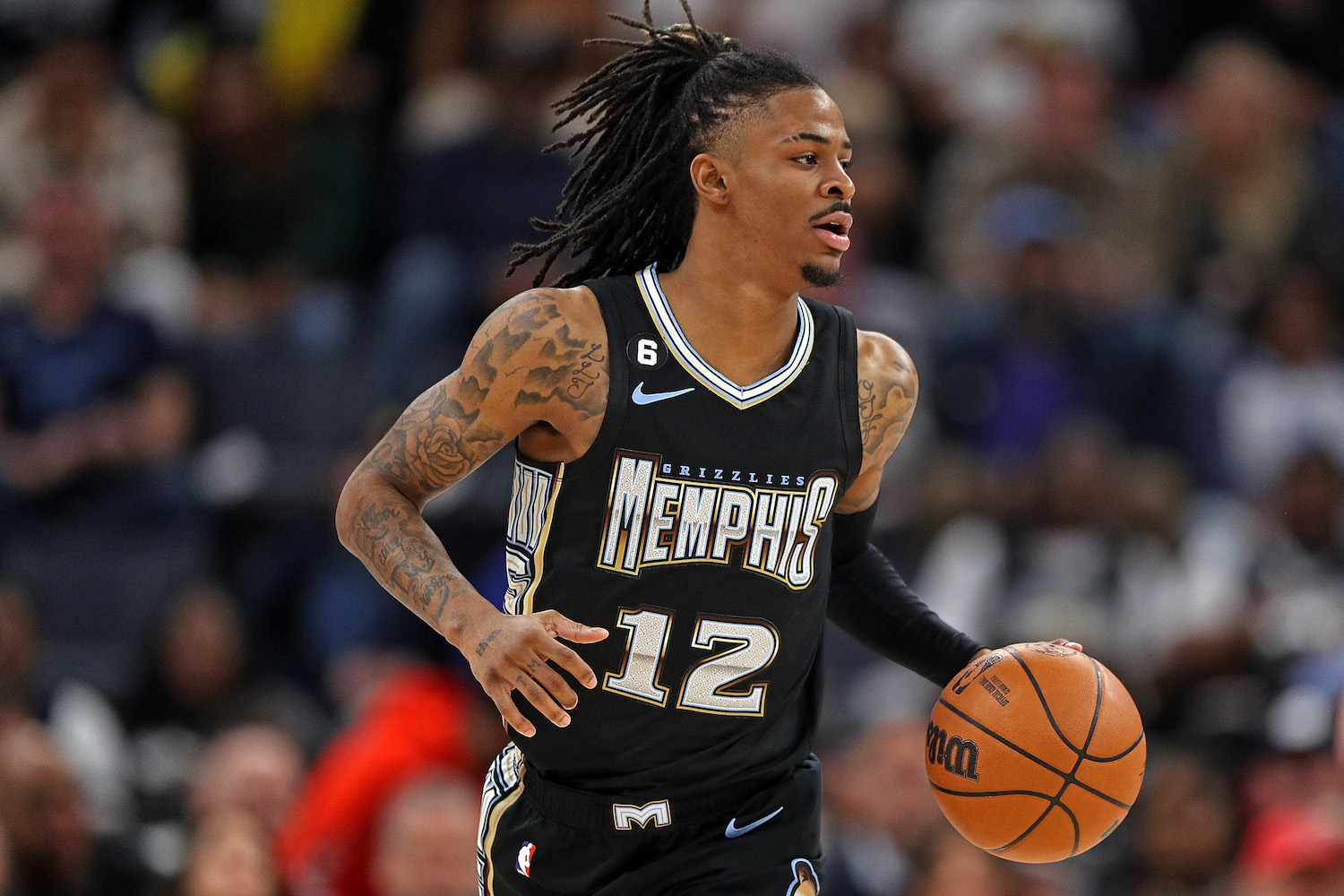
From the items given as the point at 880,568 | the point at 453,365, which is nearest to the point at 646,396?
the point at 880,568

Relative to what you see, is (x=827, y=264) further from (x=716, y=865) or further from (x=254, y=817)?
(x=254, y=817)

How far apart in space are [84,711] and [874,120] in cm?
594

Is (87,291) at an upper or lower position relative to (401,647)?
upper

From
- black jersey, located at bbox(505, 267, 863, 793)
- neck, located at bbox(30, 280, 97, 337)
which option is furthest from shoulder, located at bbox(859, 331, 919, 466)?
neck, located at bbox(30, 280, 97, 337)

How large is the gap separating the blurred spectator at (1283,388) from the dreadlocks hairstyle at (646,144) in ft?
20.7

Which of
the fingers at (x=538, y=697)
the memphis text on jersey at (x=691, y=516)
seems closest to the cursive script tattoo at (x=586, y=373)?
the memphis text on jersey at (x=691, y=516)

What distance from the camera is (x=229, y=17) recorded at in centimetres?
1175

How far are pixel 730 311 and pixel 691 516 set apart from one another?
0.52 metres

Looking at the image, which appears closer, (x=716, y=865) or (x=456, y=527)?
(x=716, y=865)

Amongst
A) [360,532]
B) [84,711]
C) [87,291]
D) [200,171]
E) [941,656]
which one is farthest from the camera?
[200,171]

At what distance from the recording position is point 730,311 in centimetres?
419

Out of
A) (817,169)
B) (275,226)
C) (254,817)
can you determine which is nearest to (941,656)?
(817,169)

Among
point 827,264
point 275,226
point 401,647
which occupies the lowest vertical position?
point 401,647

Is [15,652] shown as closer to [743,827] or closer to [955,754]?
[743,827]
